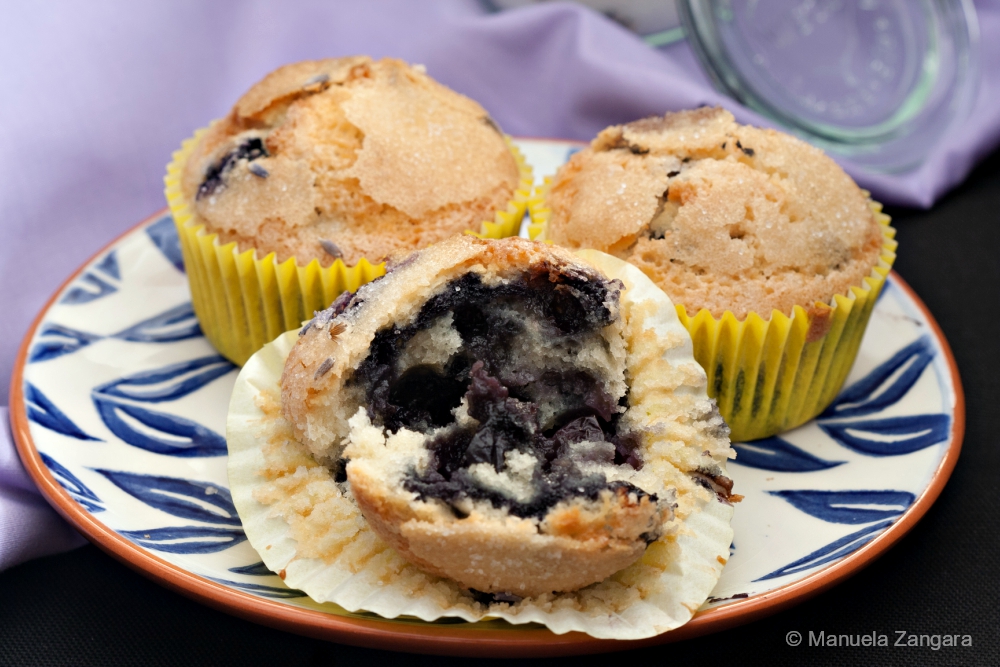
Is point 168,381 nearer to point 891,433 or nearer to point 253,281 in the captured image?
point 253,281

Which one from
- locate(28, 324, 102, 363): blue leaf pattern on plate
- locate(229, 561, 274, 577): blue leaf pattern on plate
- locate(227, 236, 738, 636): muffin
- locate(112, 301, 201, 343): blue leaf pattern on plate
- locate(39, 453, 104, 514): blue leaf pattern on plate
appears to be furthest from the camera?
locate(112, 301, 201, 343): blue leaf pattern on plate

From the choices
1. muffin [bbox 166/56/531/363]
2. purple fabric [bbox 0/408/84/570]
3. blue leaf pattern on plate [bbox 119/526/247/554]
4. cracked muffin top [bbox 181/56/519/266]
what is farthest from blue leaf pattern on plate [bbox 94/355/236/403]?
blue leaf pattern on plate [bbox 119/526/247/554]

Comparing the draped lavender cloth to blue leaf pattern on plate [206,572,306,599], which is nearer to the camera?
blue leaf pattern on plate [206,572,306,599]

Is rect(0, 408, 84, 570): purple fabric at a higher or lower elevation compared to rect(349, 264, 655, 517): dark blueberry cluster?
lower

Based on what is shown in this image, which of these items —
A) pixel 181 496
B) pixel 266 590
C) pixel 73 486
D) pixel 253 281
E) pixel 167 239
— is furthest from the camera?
pixel 167 239

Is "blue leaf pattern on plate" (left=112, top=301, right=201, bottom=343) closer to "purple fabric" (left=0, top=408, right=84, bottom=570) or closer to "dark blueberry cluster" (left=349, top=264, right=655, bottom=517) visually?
"purple fabric" (left=0, top=408, right=84, bottom=570)

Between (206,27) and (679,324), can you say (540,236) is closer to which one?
(679,324)

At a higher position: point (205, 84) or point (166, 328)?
point (205, 84)

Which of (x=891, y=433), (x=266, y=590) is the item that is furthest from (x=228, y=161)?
(x=891, y=433)
